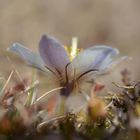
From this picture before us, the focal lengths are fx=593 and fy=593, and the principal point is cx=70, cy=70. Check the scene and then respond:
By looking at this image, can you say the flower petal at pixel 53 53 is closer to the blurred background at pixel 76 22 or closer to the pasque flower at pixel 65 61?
the pasque flower at pixel 65 61

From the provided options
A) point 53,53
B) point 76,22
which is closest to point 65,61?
point 53,53

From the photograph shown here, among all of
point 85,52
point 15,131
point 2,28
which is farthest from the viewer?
point 2,28

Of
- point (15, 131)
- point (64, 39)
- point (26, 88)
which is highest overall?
point (64, 39)

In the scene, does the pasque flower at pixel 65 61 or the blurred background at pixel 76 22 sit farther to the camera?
the blurred background at pixel 76 22

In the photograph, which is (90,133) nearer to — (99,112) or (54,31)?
(99,112)

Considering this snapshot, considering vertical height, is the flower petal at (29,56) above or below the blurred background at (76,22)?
below

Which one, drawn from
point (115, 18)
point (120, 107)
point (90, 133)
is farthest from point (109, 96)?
point (115, 18)

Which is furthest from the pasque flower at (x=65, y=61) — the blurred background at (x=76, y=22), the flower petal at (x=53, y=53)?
the blurred background at (x=76, y=22)
